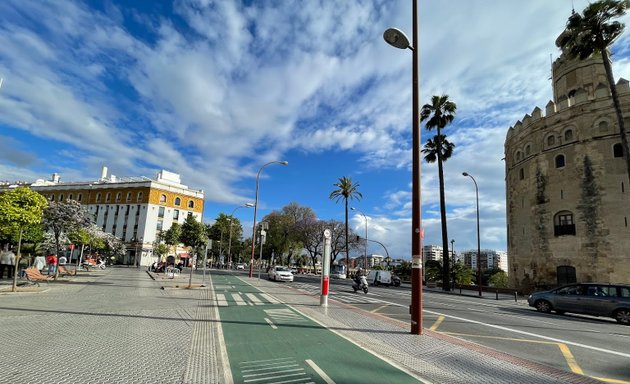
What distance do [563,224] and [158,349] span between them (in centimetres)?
3620

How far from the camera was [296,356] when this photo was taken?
6.43 m

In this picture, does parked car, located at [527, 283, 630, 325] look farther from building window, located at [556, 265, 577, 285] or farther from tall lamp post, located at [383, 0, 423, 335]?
building window, located at [556, 265, 577, 285]

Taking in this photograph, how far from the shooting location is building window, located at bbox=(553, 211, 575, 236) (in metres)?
32.5

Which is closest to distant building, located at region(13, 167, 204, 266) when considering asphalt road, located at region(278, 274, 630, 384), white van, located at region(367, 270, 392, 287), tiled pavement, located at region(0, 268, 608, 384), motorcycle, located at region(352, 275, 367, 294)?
white van, located at region(367, 270, 392, 287)

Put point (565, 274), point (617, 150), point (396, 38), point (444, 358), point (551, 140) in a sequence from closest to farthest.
Answer: point (444, 358), point (396, 38), point (617, 150), point (565, 274), point (551, 140)

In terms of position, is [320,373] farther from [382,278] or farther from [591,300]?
[382,278]

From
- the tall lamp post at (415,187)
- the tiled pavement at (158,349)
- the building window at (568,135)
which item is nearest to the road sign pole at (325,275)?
the tiled pavement at (158,349)

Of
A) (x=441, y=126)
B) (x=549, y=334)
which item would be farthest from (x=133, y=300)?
(x=441, y=126)

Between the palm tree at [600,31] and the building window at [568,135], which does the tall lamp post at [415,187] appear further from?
the building window at [568,135]

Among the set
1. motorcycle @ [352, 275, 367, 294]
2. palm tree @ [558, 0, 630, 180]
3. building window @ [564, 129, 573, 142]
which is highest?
palm tree @ [558, 0, 630, 180]

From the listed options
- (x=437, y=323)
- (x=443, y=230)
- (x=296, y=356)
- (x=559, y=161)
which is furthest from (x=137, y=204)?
(x=296, y=356)

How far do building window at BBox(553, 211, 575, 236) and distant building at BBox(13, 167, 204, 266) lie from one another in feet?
201

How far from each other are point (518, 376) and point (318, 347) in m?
3.37

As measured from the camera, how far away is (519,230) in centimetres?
3766
